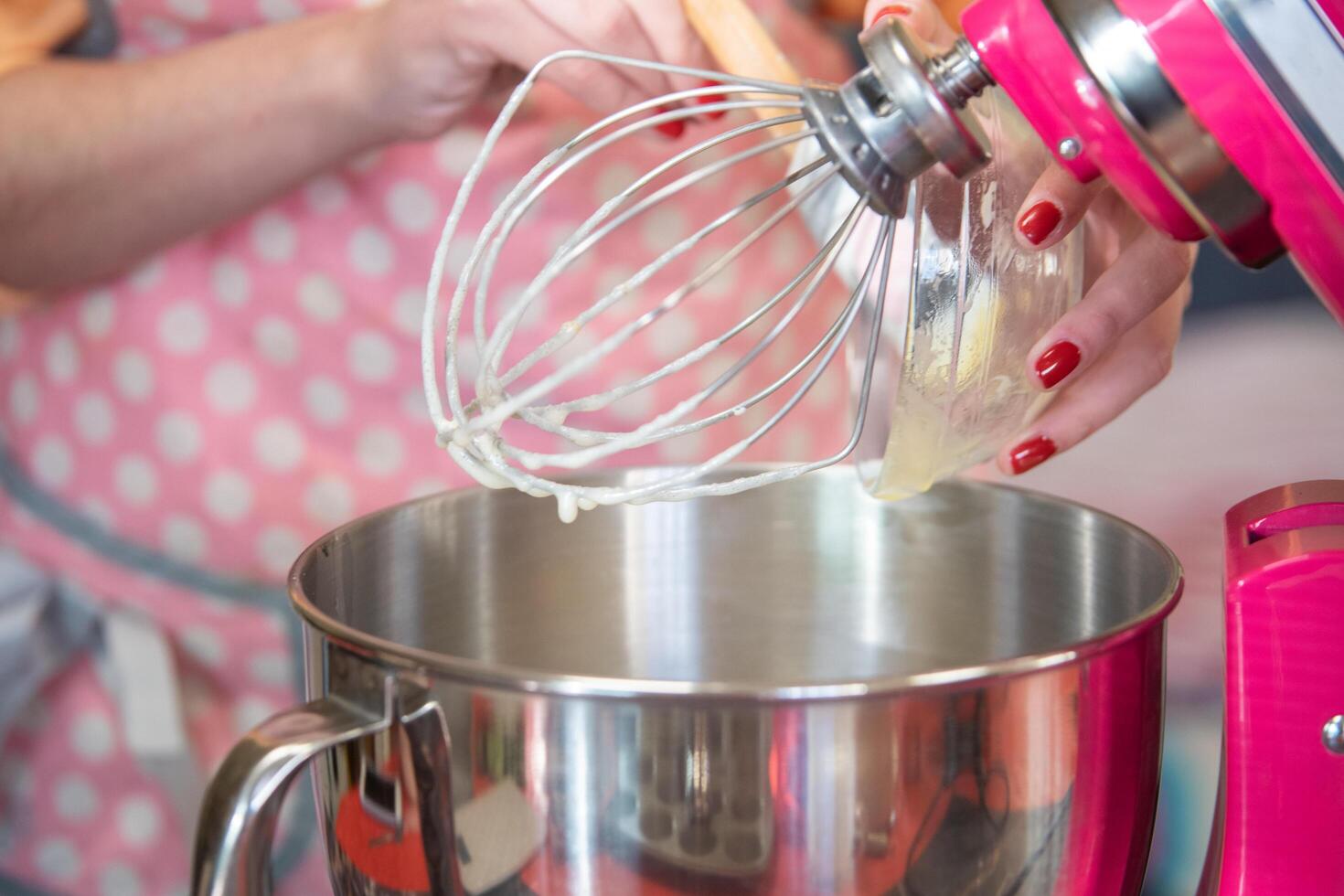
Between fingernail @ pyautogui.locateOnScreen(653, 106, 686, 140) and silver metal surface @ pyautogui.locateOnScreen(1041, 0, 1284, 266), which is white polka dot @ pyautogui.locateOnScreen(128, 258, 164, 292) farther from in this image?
silver metal surface @ pyautogui.locateOnScreen(1041, 0, 1284, 266)

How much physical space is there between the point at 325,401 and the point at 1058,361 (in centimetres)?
40

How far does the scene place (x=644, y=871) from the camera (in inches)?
12.3

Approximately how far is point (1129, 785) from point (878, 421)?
19 centimetres

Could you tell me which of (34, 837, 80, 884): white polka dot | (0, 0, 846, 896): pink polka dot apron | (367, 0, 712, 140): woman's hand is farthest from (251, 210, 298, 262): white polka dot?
(34, 837, 80, 884): white polka dot

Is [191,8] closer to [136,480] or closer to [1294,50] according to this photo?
[136,480]

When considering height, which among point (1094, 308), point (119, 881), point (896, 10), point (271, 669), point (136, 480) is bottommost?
point (119, 881)

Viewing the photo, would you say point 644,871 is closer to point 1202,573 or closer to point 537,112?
point 537,112

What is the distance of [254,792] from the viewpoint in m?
0.29

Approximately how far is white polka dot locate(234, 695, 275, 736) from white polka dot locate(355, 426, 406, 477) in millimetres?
143

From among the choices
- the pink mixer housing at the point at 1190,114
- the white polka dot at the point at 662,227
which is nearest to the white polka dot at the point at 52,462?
the white polka dot at the point at 662,227

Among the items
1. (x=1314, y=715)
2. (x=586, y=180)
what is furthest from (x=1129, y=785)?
(x=586, y=180)

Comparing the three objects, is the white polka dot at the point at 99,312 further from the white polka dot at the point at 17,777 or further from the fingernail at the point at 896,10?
the fingernail at the point at 896,10

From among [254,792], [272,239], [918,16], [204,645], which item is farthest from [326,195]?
[254,792]

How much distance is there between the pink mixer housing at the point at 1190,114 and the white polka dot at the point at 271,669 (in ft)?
1.71
